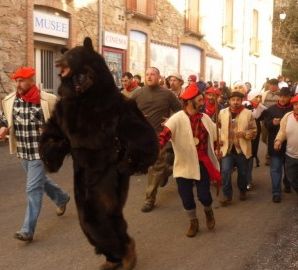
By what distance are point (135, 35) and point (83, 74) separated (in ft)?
50.2

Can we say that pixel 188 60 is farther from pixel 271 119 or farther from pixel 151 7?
pixel 271 119

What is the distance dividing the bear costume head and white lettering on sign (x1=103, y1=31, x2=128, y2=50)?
13.2 meters

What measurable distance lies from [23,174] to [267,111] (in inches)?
169

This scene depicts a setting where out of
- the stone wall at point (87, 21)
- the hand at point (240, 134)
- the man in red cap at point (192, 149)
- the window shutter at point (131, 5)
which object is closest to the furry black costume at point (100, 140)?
the man in red cap at point (192, 149)

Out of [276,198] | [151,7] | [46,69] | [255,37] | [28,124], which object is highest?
[255,37]

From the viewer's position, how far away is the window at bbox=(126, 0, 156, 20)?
60.2ft

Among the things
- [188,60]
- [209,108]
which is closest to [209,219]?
[209,108]

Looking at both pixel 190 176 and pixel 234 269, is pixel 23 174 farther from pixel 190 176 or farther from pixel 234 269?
pixel 234 269

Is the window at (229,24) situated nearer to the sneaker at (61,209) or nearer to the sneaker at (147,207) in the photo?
the sneaker at (147,207)

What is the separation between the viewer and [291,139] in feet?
23.7

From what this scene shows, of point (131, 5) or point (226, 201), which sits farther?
point (131, 5)

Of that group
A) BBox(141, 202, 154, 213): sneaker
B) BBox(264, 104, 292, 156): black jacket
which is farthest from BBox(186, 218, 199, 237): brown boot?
BBox(264, 104, 292, 156): black jacket

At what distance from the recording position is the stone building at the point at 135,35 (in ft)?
45.9

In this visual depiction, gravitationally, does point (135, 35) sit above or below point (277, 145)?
above
